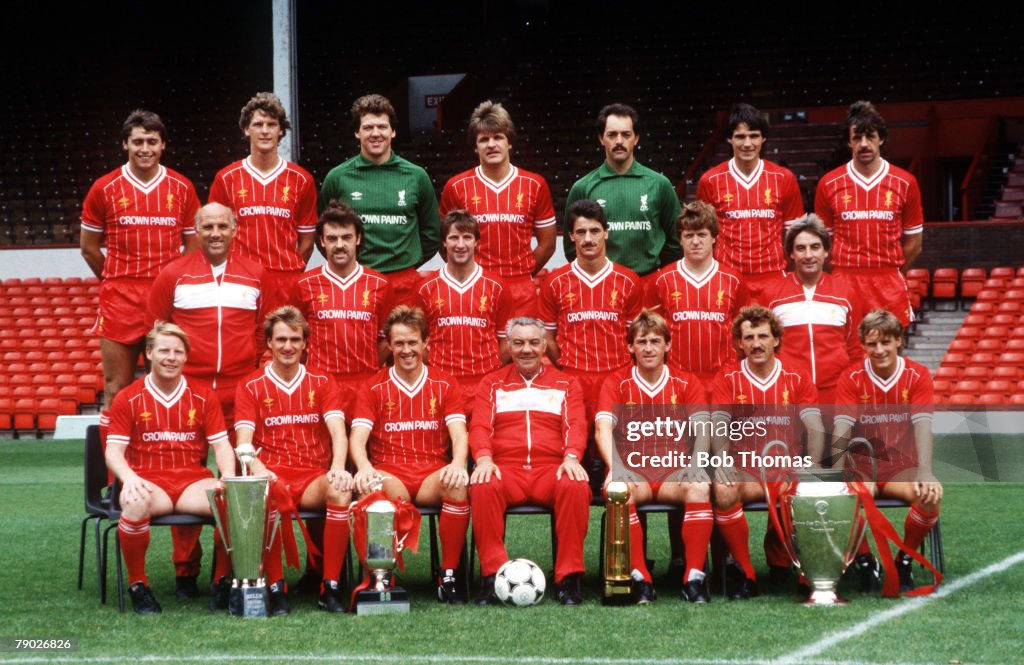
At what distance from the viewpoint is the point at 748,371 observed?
5504 mm

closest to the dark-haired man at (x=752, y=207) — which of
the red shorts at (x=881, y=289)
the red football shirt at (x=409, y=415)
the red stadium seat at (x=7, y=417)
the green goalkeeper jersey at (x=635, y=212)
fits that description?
the green goalkeeper jersey at (x=635, y=212)

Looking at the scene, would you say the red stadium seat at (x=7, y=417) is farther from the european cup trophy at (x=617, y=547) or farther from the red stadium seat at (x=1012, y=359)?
the european cup trophy at (x=617, y=547)

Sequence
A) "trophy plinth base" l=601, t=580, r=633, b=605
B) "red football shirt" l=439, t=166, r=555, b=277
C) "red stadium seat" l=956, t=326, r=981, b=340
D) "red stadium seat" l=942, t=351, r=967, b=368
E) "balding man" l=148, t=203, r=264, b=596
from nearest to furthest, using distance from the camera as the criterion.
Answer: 1. "trophy plinth base" l=601, t=580, r=633, b=605
2. "balding man" l=148, t=203, r=264, b=596
3. "red football shirt" l=439, t=166, r=555, b=277
4. "red stadium seat" l=942, t=351, r=967, b=368
5. "red stadium seat" l=956, t=326, r=981, b=340

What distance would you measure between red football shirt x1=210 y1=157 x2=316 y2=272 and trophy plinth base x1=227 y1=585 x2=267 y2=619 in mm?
1822

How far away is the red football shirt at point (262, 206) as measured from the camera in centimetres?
619

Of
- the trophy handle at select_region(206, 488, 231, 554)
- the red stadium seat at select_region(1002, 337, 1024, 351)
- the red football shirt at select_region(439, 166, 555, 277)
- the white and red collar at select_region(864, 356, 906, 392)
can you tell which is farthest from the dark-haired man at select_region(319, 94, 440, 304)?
the red stadium seat at select_region(1002, 337, 1024, 351)

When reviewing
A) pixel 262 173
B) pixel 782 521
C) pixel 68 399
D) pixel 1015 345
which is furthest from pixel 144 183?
pixel 1015 345

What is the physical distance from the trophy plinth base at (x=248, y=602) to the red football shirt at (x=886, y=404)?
249 centimetres

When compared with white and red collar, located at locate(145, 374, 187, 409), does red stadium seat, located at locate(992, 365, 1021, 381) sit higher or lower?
lower

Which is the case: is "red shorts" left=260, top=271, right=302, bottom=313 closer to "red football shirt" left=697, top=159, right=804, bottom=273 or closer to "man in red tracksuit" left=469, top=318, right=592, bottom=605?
"man in red tracksuit" left=469, top=318, right=592, bottom=605

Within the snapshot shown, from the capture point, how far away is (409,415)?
17.9 ft

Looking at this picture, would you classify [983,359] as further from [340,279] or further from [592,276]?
[340,279]

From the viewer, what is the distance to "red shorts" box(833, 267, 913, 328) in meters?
6.23

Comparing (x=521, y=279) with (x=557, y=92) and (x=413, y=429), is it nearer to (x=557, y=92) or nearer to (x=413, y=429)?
(x=413, y=429)
